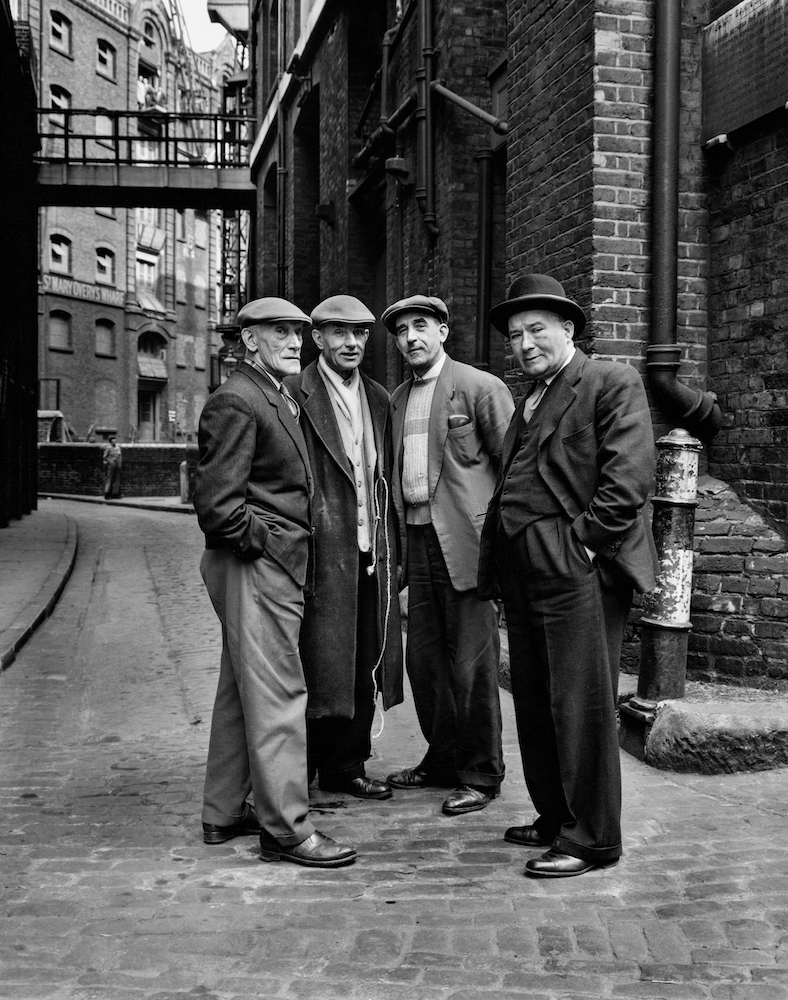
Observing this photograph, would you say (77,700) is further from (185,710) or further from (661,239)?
(661,239)

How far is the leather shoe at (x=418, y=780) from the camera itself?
14.1ft

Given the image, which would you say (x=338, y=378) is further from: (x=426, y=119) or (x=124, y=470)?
(x=124, y=470)

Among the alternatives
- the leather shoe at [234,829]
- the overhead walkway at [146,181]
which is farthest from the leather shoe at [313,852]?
the overhead walkway at [146,181]

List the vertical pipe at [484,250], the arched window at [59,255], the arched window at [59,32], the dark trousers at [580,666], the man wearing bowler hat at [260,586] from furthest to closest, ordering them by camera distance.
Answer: the arched window at [59,255], the arched window at [59,32], the vertical pipe at [484,250], the man wearing bowler hat at [260,586], the dark trousers at [580,666]

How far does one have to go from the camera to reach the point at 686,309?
5.38m

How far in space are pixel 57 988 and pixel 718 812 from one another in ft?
7.99

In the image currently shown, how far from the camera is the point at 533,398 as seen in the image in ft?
11.9

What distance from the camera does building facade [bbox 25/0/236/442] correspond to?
40938 mm

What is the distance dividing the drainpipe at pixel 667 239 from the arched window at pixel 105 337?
40752mm

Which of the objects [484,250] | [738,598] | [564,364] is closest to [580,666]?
[564,364]

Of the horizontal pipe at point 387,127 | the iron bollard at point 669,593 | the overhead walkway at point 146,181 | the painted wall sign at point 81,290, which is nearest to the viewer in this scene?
the iron bollard at point 669,593

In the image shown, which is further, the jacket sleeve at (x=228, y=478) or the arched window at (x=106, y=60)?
the arched window at (x=106, y=60)

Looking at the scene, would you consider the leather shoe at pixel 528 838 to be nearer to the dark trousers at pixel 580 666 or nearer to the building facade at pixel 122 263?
the dark trousers at pixel 580 666

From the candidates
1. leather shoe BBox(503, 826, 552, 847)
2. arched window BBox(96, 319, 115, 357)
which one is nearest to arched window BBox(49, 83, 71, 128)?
arched window BBox(96, 319, 115, 357)
